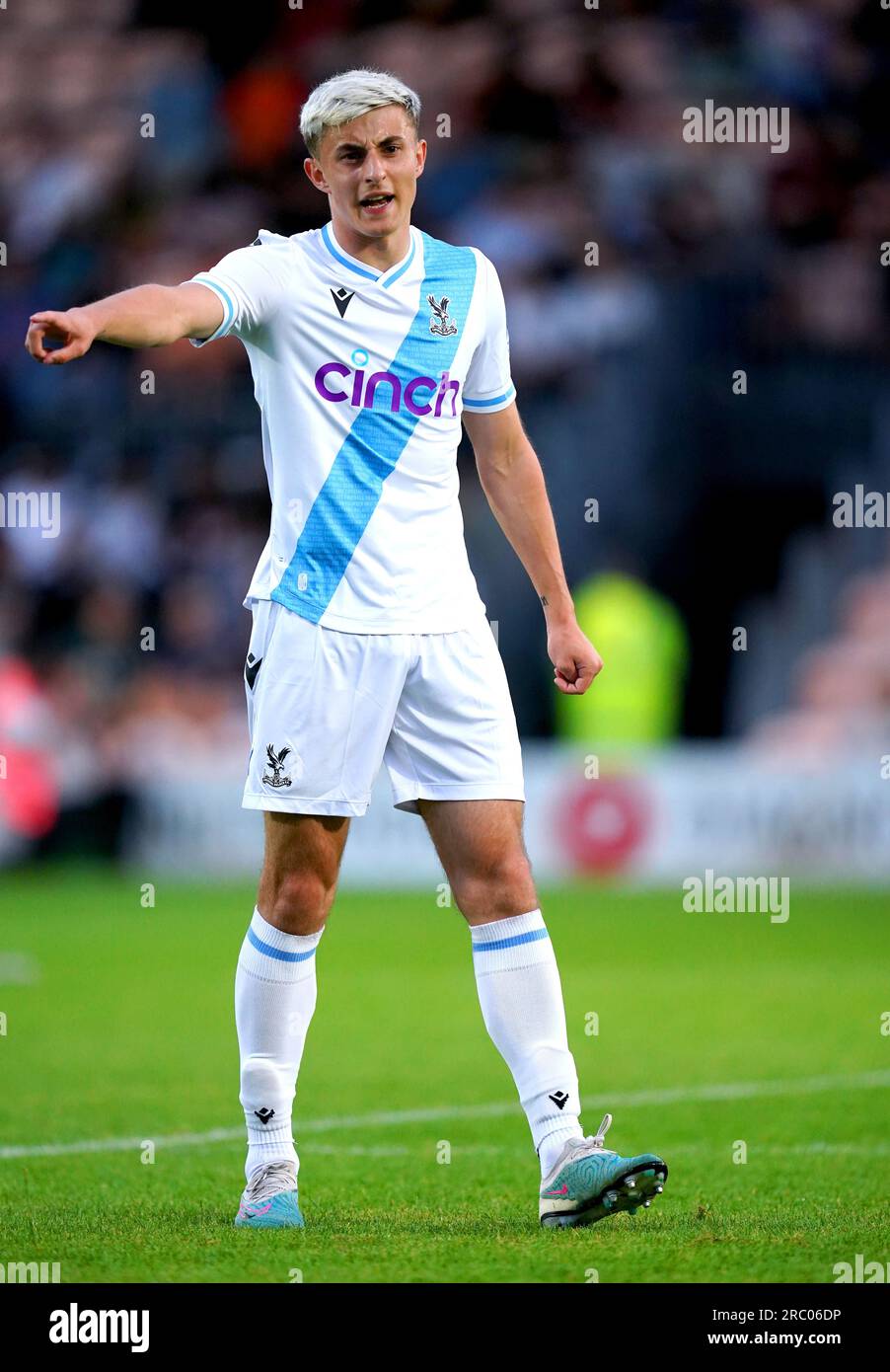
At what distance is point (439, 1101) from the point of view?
6578mm

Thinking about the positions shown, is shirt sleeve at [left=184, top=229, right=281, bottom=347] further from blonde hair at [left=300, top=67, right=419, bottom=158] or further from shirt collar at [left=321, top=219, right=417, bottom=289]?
blonde hair at [left=300, top=67, right=419, bottom=158]

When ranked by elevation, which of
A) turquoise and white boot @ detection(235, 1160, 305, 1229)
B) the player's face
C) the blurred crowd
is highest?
the blurred crowd

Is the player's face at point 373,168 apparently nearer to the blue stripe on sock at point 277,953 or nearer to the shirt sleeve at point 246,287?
the shirt sleeve at point 246,287

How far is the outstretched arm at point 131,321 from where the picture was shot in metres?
3.84

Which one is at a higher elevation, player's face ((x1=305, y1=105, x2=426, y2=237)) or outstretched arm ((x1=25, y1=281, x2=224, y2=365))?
player's face ((x1=305, y1=105, x2=426, y2=237))

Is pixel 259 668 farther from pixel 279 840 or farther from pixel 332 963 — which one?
pixel 332 963

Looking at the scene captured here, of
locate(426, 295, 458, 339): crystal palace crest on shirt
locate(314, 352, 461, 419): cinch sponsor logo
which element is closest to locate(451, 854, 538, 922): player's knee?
locate(314, 352, 461, 419): cinch sponsor logo

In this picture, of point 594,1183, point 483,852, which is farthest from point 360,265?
point 594,1183

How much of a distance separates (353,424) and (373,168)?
1.80 ft

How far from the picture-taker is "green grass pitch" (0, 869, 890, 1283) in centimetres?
433

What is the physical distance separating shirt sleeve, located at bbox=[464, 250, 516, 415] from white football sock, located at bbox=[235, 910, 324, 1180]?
1.27 meters

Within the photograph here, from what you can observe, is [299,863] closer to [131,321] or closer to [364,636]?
[364,636]

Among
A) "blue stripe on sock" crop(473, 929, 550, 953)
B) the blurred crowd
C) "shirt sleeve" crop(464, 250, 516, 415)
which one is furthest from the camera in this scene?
the blurred crowd
